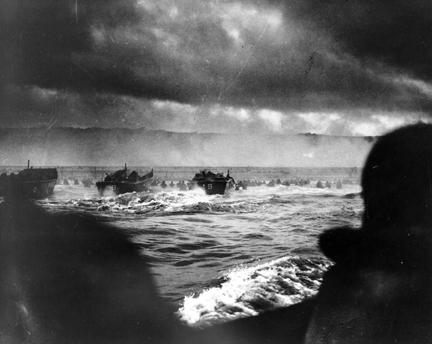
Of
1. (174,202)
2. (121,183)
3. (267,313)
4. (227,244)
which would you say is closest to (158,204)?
(174,202)

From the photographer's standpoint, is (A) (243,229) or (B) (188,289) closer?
(B) (188,289)

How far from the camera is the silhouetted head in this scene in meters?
2.89

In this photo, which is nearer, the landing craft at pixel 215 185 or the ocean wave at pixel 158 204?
the ocean wave at pixel 158 204

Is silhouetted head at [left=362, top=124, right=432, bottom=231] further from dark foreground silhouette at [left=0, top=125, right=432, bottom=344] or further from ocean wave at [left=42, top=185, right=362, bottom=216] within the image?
ocean wave at [left=42, top=185, right=362, bottom=216]

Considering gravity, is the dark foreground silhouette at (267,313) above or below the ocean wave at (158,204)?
below

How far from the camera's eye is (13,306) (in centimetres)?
234

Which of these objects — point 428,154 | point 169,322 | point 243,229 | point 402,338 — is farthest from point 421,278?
point 169,322

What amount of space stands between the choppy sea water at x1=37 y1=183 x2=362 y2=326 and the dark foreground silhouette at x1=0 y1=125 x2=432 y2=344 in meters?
0.12

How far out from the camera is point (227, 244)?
3.04 metres

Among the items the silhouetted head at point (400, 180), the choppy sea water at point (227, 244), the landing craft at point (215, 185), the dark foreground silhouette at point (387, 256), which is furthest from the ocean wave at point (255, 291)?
the landing craft at point (215, 185)

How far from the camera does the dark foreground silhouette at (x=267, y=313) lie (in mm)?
2213

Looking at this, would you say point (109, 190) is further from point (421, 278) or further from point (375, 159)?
point (421, 278)

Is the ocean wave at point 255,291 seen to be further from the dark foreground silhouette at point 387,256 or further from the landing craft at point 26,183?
the landing craft at point 26,183

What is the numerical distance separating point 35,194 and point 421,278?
3.43m
